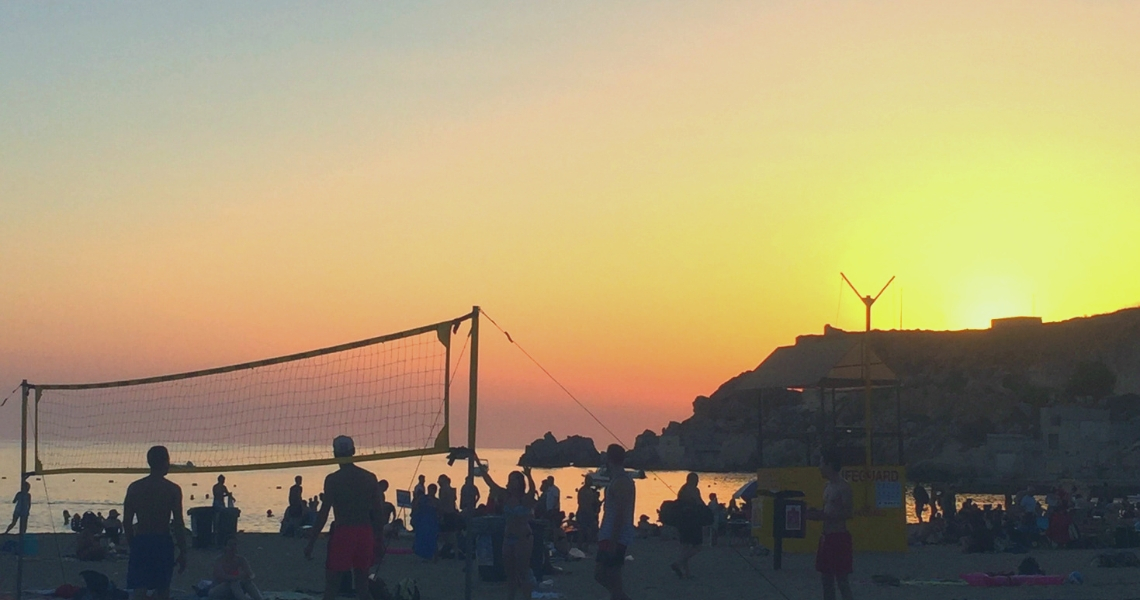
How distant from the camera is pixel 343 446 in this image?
35.1 feet

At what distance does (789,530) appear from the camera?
58.1ft

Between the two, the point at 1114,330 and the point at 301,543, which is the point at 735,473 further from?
the point at 301,543

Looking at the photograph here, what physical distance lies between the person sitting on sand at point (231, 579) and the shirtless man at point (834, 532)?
5941mm

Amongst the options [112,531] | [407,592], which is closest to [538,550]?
[407,592]

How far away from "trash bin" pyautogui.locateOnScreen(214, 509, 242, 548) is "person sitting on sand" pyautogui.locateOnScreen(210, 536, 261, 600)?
617 centimetres

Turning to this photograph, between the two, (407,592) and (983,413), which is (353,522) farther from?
(983,413)

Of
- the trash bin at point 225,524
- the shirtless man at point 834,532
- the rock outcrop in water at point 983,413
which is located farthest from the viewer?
the rock outcrop in water at point 983,413

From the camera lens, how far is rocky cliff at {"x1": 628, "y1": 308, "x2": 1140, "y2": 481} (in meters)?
78.8

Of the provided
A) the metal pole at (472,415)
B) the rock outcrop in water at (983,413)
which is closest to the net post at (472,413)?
the metal pole at (472,415)

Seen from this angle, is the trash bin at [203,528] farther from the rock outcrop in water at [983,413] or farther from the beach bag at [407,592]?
the rock outcrop in water at [983,413]

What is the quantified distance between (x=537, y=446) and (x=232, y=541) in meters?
142

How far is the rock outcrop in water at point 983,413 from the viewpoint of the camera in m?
77.8

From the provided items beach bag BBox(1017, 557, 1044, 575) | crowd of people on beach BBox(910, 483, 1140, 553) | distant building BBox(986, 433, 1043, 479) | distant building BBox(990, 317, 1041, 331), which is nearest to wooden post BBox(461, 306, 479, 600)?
beach bag BBox(1017, 557, 1044, 575)

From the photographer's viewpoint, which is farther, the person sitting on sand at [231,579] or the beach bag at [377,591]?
the beach bag at [377,591]
